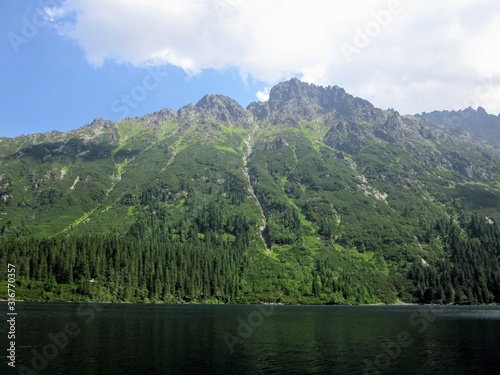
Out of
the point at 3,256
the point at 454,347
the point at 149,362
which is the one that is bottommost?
the point at 454,347

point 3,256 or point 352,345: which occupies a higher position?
point 3,256

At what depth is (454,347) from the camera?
226 ft

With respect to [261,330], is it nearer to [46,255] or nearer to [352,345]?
[352,345]

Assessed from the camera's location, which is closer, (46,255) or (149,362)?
(149,362)

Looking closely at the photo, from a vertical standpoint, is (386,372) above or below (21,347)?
below

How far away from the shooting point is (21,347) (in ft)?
189

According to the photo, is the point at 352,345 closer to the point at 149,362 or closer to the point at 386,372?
the point at 386,372

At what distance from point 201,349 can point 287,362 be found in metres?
14.7

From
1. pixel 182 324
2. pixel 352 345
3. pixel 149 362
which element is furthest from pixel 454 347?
pixel 182 324

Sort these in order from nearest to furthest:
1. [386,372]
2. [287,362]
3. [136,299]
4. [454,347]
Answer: [386,372]
[287,362]
[454,347]
[136,299]

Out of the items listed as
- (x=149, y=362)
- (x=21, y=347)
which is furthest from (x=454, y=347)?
(x=21, y=347)

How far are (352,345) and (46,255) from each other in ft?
539

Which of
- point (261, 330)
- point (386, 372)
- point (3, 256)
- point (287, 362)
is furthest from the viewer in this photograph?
point (3, 256)

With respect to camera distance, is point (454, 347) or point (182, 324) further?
point (182, 324)
